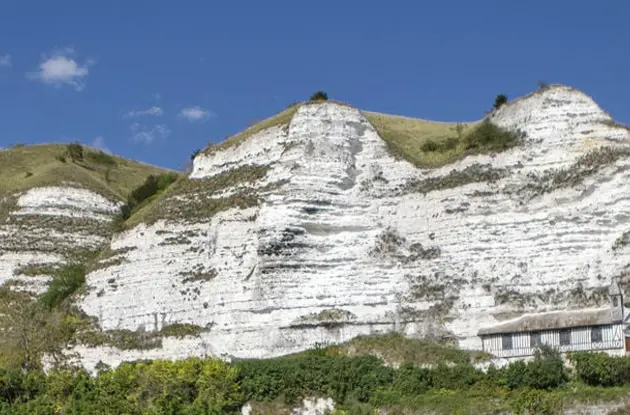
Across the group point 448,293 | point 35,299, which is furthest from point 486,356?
point 35,299

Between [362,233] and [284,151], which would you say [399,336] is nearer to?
[362,233]

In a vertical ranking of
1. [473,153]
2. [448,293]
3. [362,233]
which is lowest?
[448,293]

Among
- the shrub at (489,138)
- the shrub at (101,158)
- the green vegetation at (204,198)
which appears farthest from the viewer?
the shrub at (101,158)

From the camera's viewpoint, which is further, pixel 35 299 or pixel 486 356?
pixel 35 299

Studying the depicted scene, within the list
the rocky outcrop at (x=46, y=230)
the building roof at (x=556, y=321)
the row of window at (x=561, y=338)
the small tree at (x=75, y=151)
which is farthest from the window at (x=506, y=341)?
the small tree at (x=75, y=151)

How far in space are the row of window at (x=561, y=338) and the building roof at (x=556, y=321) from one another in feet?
0.86

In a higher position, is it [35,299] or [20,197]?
[20,197]

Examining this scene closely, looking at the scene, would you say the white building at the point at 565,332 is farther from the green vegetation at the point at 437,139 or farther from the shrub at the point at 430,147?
the shrub at the point at 430,147

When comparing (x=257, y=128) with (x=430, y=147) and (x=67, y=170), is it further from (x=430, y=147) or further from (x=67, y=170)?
(x=67, y=170)

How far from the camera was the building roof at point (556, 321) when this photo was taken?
44.2m

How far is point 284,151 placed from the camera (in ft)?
183

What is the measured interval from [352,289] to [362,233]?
332 centimetres

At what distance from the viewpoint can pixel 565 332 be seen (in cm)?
4488

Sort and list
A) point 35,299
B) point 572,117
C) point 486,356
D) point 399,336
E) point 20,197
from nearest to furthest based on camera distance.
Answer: point 486,356 < point 399,336 < point 572,117 < point 35,299 < point 20,197
